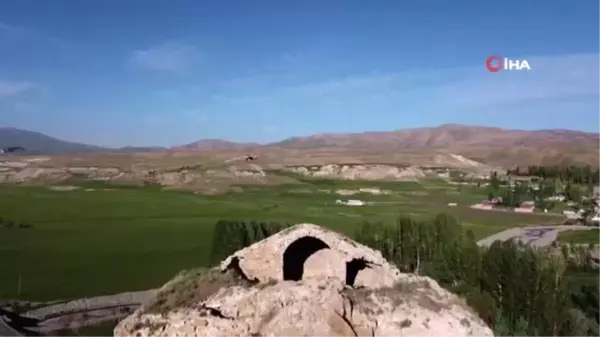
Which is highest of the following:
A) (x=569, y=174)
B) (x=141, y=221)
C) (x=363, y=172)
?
(x=363, y=172)

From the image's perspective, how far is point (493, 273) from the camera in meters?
36.7

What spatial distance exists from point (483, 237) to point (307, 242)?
50347 mm

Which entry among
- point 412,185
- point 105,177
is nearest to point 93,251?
point 105,177

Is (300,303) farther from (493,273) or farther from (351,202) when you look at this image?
(351,202)

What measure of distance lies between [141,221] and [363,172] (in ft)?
247

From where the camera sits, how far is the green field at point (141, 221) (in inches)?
1813

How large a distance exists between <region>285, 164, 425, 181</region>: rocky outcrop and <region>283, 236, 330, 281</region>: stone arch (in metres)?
115

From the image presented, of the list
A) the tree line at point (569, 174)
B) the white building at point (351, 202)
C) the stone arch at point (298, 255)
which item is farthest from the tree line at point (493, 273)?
the tree line at point (569, 174)

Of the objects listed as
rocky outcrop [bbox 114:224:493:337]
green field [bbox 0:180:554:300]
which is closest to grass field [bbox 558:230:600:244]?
green field [bbox 0:180:554:300]

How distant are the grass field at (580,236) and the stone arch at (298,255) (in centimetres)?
5173

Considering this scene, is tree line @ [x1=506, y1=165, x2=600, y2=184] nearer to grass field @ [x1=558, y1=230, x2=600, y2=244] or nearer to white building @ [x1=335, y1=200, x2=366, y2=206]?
white building @ [x1=335, y1=200, x2=366, y2=206]

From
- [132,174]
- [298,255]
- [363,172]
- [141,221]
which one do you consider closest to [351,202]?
[141,221]

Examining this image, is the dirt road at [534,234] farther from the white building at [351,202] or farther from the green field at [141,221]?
the white building at [351,202]

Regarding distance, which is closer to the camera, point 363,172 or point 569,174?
point 569,174
